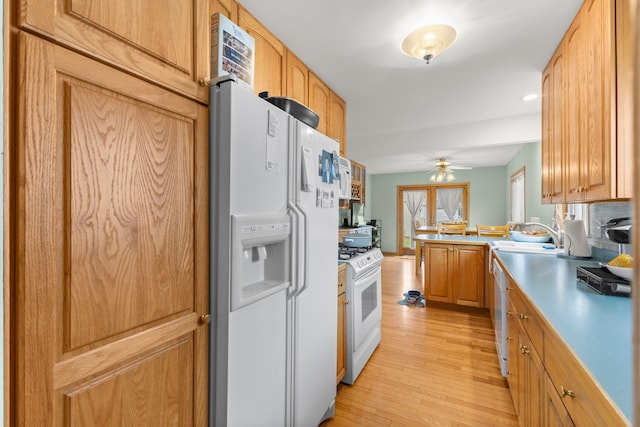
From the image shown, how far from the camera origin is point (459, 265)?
352 centimetres

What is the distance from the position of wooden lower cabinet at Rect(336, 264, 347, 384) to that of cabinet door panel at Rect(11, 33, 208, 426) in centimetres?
111

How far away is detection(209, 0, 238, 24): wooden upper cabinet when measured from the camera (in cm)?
140

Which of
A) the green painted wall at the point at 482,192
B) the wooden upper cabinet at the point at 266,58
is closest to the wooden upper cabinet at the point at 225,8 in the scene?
the wooden upper cabinet at the point at 266,58

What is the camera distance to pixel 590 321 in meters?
0.96

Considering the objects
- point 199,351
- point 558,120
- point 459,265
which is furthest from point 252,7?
point 459,265

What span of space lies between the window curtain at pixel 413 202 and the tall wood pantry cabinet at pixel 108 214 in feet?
24.7

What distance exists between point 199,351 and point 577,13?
2.42 m

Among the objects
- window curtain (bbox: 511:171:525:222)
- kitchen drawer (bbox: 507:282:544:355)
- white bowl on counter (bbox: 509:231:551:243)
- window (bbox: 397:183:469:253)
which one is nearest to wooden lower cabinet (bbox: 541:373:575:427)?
kitchen drawer (bbox: 507:282:544:355)

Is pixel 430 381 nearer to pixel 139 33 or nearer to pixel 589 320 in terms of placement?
pixel 589 320

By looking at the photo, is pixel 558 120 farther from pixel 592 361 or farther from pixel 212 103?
pixel 212 103

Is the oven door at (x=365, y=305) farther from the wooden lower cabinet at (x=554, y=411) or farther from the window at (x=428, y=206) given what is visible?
the window at (x=428, y=206)

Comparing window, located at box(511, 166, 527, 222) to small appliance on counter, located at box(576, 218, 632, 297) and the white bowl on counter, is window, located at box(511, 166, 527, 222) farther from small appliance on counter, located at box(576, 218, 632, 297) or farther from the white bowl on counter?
small appliance on counter, located at box(576, 218, 632, 297)

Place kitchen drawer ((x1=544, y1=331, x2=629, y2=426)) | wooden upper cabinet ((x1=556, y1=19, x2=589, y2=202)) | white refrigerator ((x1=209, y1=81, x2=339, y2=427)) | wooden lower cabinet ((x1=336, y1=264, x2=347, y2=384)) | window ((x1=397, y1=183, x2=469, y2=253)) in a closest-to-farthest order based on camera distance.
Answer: kitchen drawer ((x1=544, y1=331, x2=629, y2=426)) < white refrigerator ((x1=209, y1=81, x2=339, y2=427)) < wooden upper cabinet ((x1=556, y1=19, x2=589, y2=202)) < wooden lower cabinet ((x1=336, y1=264, x2=347, y2=384)) < window ((x1=397, y1=183, x2=469, y2=253))

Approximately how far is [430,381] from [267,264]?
1.64 m
